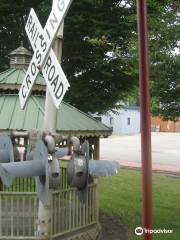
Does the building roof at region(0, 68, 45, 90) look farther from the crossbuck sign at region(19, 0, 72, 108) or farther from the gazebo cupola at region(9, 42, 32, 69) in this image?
the crossbuck sign at region(19, 0, 72, 108)

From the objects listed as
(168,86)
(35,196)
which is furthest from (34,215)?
(168,86)

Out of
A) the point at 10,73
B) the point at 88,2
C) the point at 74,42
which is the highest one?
the point at 88,2

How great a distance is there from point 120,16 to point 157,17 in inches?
54.8

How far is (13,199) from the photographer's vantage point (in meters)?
8.45

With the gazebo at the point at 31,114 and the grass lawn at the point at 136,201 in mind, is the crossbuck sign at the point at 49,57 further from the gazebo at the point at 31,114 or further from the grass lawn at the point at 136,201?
the grass lawn at the point at 136,201

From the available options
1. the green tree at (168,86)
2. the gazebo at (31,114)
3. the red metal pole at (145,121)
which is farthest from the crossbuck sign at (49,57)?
the green tree at (168,86)

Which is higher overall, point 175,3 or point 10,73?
point 175,3

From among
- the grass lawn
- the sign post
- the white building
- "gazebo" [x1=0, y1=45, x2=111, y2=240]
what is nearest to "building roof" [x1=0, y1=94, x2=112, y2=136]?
"gazebo" [x1=0, y1=45, x2=111, y2=240]

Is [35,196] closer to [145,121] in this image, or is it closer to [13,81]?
[13,81]

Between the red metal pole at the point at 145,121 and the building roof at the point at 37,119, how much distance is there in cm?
595

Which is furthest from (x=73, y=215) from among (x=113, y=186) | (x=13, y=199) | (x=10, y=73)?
(x=113, y=186)

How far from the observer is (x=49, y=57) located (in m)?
3.47

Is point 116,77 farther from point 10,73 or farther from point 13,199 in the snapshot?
point 13,199

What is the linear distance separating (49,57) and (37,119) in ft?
16.8
